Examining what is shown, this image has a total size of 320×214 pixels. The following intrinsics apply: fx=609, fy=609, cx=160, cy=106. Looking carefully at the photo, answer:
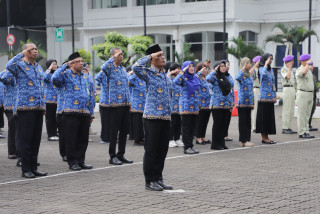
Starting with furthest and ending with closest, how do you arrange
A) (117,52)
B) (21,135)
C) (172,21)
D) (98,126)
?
(172,21)
(98,126)
(117,52)
(21,135)

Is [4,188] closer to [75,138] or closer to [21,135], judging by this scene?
[21,135]

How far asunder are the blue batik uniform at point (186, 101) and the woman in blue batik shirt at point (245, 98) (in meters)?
1.12

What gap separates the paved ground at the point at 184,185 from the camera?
7562 mm

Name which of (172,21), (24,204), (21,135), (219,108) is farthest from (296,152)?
(172,21)

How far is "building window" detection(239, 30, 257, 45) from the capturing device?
33.7m

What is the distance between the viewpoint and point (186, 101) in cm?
1288

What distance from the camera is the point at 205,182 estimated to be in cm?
919

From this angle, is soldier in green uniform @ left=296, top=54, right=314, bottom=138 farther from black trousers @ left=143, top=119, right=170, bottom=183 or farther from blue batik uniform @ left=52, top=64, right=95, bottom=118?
black trousers @ left=143, top=119, right=170, bottom=183

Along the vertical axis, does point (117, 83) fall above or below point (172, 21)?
below

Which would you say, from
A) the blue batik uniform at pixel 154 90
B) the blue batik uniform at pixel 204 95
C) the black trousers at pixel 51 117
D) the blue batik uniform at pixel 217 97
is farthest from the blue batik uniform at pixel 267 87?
the blue batik uniform at pixel 154 90

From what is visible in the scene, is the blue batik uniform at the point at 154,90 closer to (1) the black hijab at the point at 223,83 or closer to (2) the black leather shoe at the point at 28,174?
(2) the black leather shoe at the point at 28,174

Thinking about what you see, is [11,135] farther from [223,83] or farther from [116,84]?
[223,83]

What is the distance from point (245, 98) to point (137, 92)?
2516 millimetres

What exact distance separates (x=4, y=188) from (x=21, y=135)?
3.89 feet
